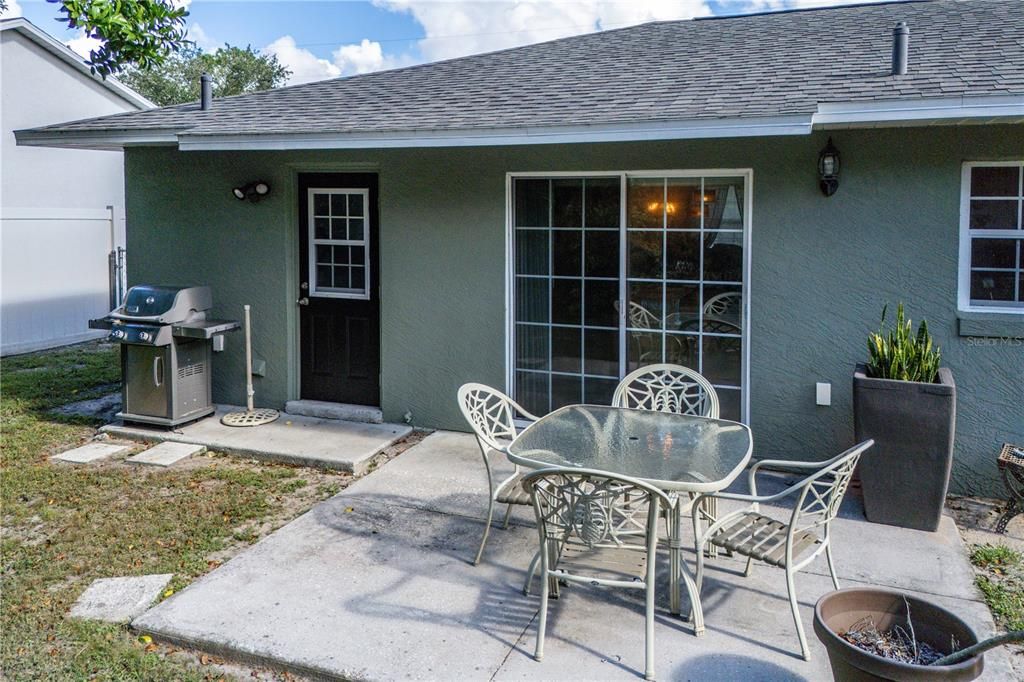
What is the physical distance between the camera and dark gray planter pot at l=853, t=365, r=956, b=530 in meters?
4.73

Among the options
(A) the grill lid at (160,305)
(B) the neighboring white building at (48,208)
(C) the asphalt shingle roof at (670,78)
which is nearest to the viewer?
(C) the asphalt shingle roof at (670,78)

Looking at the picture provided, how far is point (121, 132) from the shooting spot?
7.22m

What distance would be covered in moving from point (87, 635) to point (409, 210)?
4.17 m

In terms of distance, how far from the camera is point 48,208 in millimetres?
12234

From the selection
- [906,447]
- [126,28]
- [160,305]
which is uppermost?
[126,28]

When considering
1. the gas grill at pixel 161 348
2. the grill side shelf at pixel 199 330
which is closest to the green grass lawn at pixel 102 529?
the gas grill at pixel 161 348

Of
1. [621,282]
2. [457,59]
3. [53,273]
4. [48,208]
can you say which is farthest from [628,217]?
[48,208]

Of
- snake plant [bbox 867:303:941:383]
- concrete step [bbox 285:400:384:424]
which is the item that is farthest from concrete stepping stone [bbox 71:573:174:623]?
snake plant [bbox 867:303:941:383]

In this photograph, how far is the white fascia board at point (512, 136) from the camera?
16.6 feet

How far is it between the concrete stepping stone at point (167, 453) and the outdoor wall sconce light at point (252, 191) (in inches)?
89.7

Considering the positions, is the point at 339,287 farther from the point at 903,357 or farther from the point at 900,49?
the point at 900,49

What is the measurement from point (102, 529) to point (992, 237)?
19.5ft

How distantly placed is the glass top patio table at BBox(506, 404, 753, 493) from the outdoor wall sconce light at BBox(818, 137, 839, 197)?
2.13 meters

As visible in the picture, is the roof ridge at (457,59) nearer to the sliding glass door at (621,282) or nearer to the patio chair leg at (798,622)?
the sliding glass door at (621,282)
